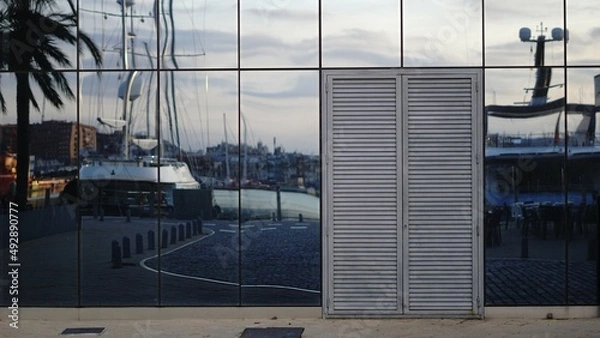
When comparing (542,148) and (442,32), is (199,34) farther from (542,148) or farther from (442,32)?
(542,148)

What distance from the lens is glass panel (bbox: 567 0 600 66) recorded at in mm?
12180

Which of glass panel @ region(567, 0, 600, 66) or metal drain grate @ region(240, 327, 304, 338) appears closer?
metal drain grate @ region(240, 327, 304, 338)

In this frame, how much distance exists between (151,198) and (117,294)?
140 cm

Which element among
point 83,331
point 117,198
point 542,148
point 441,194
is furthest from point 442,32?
point 83,331

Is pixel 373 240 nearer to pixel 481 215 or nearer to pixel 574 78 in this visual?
pixel 481 215

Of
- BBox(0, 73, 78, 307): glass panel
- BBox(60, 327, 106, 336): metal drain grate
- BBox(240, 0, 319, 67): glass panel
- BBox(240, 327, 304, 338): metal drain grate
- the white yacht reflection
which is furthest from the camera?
BBox(0, 73, 78, 307): glass panel

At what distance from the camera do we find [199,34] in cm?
1232

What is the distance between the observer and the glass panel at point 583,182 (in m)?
12.2

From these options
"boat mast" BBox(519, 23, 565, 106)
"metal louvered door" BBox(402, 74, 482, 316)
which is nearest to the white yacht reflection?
"boat mast" BBox(519, 23, 565, 106)

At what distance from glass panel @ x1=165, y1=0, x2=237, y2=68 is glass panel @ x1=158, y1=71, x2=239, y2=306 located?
0.59ft

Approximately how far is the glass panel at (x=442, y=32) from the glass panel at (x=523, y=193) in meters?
0.45

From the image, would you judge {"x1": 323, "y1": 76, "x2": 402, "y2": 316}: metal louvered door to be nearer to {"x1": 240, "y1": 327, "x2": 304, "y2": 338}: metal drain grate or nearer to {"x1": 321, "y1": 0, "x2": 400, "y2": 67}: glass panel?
{"x1": 321, "y1": 0, "x2": 400, "y2": 67}: glass panel

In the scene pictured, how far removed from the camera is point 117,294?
12453mm

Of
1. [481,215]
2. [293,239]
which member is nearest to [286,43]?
[293,239]
